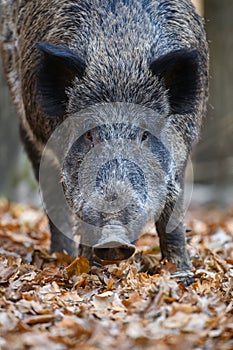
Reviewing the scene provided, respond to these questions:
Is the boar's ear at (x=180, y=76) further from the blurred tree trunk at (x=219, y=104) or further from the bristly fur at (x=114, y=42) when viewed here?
the blurred tree trunk at (x=219, y=104)

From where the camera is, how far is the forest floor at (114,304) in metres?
3.75

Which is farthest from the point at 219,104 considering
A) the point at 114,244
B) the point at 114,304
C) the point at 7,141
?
the point at 114,304

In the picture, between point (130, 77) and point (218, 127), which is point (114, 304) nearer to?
point (130, 77)

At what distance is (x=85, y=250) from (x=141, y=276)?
39.1 inches

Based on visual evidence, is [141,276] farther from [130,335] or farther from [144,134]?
[130,335]

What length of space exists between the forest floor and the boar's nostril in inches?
9.3

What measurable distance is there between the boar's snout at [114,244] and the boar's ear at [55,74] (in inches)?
58.5

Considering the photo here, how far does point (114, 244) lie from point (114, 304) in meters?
0.38

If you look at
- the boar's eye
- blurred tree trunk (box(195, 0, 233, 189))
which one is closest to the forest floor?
the boar's eye

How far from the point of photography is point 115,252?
4.82 meters

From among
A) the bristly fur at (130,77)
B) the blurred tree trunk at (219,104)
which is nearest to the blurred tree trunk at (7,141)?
the bristly fur at (130,77)

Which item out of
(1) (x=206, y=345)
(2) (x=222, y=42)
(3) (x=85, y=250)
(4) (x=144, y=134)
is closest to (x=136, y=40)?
(4) (x=144, y=134)

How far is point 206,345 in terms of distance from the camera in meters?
3.76

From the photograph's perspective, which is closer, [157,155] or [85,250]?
[157,155]
